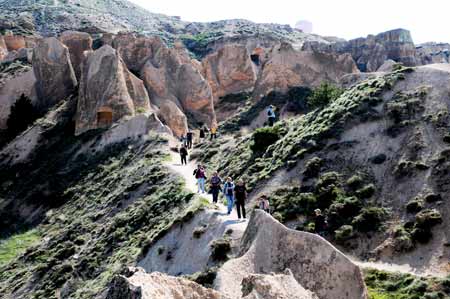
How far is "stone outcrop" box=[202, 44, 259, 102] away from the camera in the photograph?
75.6 metres

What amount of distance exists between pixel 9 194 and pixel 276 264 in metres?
36.5

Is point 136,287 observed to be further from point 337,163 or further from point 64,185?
point 64,185

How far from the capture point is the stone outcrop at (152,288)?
430 inches

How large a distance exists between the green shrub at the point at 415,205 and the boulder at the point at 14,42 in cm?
6664

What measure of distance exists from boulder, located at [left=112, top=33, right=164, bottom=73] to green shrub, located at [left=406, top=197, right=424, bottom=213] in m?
42.0

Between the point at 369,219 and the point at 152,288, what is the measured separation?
45.7 ft

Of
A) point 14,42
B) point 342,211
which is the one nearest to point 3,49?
point 14,42

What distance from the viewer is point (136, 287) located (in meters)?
10.9

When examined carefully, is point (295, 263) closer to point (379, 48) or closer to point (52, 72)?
point (52, 72)

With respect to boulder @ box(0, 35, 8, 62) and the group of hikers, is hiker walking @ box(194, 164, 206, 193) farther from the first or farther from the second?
boulder @ box(0, 35, 8, 62)

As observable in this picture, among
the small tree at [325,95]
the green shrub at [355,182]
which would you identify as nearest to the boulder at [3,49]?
the small tree at [325,95]

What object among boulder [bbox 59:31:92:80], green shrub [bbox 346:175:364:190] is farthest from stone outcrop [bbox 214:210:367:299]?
boulder [bbox 59:31:92:80]

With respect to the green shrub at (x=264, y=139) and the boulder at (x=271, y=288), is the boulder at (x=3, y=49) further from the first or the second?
the boulder at (x=271, y=288)

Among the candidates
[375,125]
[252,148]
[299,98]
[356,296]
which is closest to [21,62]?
[299,98]
